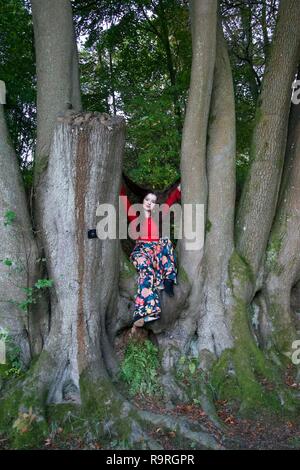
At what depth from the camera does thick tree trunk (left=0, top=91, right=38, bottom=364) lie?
220 inches

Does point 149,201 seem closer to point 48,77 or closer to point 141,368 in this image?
point 48,77

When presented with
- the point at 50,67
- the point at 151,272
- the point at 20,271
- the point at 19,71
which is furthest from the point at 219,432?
the point at 19,71

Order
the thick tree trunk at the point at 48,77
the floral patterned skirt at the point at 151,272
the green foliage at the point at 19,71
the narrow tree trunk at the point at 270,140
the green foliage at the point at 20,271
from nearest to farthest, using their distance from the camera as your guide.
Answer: the green foliage at the point at 20,271
the thick tree trunk at the point at 48,77
the floral patterned skirt at the point at 151,272
the narrow tree trunk at the point at 270,140
the green foliage at the point at 19,71

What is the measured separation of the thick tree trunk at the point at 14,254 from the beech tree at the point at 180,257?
0.03 meters

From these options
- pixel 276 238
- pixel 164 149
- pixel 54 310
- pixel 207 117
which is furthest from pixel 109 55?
pixel 54 310

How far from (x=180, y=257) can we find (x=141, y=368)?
1588mm

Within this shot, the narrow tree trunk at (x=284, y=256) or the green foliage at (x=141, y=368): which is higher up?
the narrow tree trunk at (x=284, y=256)

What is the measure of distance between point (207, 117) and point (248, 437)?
13.2 feet

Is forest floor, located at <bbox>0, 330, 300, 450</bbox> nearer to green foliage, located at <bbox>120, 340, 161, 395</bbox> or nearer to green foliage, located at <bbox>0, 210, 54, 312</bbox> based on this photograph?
green foliage, located at <bbox>120, 340, 161, 395</bbox>

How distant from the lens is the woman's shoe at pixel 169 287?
613cm

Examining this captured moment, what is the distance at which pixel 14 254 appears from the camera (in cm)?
561

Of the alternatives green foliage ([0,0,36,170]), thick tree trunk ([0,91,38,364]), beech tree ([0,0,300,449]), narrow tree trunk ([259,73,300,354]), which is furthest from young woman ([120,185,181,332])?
green foliage ([0,0,36,170])

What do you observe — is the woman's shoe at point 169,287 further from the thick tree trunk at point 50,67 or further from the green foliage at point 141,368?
the thick tree trunk at point 50,67

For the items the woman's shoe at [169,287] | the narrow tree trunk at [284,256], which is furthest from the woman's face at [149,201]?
the narrow tree trunk at [284,256]
